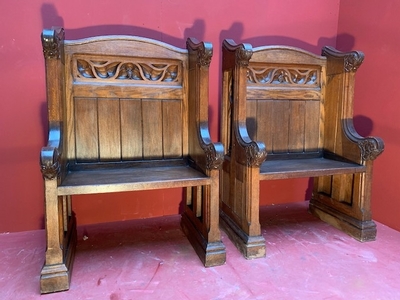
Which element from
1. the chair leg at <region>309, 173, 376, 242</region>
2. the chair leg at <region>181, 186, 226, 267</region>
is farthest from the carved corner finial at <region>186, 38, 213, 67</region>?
the chair leg at <region>309, 173, 376, 242</region>

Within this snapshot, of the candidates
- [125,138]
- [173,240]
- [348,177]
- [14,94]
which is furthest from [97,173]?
[348,177]

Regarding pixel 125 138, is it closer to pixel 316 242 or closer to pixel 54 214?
pixel 54 214

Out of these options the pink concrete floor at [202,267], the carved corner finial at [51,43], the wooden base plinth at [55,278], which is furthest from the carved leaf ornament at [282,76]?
the wooden base plinth at [55,278]

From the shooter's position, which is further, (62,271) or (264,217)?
(264,217)

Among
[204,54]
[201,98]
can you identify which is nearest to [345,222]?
[201,98]

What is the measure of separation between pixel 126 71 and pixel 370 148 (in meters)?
→ 1.41

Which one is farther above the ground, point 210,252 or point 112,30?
point 112,30

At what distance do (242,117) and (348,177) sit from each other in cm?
78

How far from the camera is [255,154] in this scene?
1.54 meters

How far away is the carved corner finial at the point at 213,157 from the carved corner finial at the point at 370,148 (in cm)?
88

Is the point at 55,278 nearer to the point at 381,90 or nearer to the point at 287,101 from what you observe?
the point at 287,101

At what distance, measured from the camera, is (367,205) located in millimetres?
1790

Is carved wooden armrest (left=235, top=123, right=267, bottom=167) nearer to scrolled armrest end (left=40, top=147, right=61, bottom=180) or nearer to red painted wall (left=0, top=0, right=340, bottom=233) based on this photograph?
red painted wall (left=0, top=0, right=340, bottom=233)

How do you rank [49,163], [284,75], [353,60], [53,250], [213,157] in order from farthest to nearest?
[284,75]
[353,60]
[213,157]
[53,250]
[49,163]
